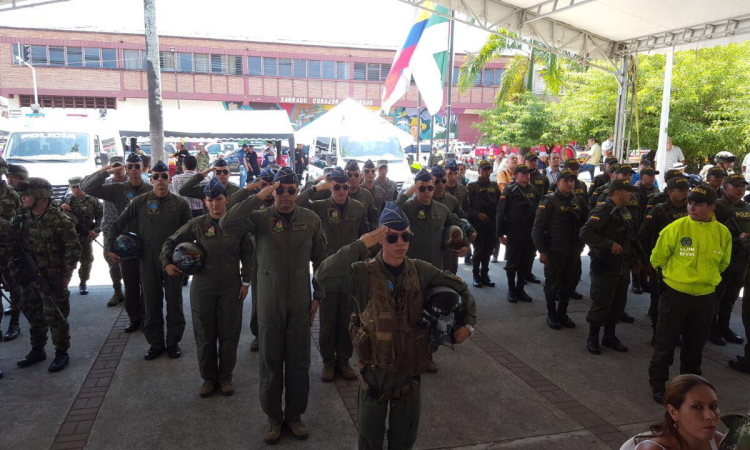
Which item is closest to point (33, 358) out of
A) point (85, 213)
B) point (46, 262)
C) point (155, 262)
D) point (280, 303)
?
point (46, 262)

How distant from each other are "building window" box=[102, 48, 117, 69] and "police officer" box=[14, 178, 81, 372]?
3815 cm

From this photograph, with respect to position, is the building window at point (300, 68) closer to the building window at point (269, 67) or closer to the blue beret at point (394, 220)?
the building window at point (269, 67)

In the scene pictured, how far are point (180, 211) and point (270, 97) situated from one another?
37765 millimetres

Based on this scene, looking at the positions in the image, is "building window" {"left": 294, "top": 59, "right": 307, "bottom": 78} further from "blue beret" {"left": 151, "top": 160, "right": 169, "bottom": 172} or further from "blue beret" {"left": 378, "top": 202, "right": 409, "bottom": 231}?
"blue beret" {"left": 378, "top": 202, "right": 409, "bottom": 231}

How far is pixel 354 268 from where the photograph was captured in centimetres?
321

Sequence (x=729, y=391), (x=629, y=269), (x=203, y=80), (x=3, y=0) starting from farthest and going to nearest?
(x=203, y=80) → (x=3, y=0) → (x=629, y=269) → (x=729, y=391)

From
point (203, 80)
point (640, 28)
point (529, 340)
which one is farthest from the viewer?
point (203, 80)

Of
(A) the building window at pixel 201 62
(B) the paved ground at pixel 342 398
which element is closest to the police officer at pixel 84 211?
(B) the paved ground at pixel 342 398

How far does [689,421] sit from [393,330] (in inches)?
59.2

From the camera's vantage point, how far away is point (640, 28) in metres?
10.7

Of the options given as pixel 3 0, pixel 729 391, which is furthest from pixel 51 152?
pixel 729 391

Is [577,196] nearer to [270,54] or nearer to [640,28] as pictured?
[640,28]

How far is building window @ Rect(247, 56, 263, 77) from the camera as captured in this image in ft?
135

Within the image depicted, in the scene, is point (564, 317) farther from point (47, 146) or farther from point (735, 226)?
point (47, 146)
